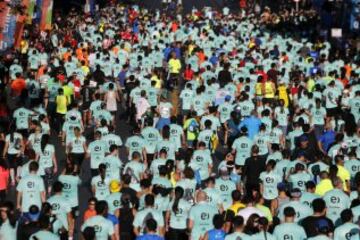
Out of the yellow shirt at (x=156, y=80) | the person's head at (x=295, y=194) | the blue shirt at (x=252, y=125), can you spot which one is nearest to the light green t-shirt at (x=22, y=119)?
the yellow shirt at (x=156, y=80)

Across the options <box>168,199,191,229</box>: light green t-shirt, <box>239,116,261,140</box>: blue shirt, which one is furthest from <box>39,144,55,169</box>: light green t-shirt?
<box>239,116,261,140</box>: blue shirt

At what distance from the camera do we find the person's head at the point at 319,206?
41.0 feet

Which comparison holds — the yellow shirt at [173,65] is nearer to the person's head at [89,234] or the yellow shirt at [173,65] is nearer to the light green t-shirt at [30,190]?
the light green t-shirt at [30,190]

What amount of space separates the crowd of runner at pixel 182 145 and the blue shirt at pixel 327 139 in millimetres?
26

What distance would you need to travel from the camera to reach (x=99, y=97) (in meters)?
21.6

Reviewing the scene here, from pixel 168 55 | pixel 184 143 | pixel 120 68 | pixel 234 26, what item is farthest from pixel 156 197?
pixel 234 26

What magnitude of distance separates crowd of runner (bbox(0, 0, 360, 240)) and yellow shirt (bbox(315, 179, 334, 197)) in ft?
0.05

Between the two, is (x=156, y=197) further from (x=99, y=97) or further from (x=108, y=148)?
(x=99, y=97)

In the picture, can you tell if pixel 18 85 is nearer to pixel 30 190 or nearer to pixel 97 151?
pixel 97 151

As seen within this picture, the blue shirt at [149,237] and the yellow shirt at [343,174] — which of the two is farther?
the yellow shirt at [343,174]

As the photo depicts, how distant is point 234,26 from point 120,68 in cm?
1972

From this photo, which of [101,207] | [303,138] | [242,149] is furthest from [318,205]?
[303,138]

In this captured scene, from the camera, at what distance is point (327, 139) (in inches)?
750

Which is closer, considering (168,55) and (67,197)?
(67,197)
